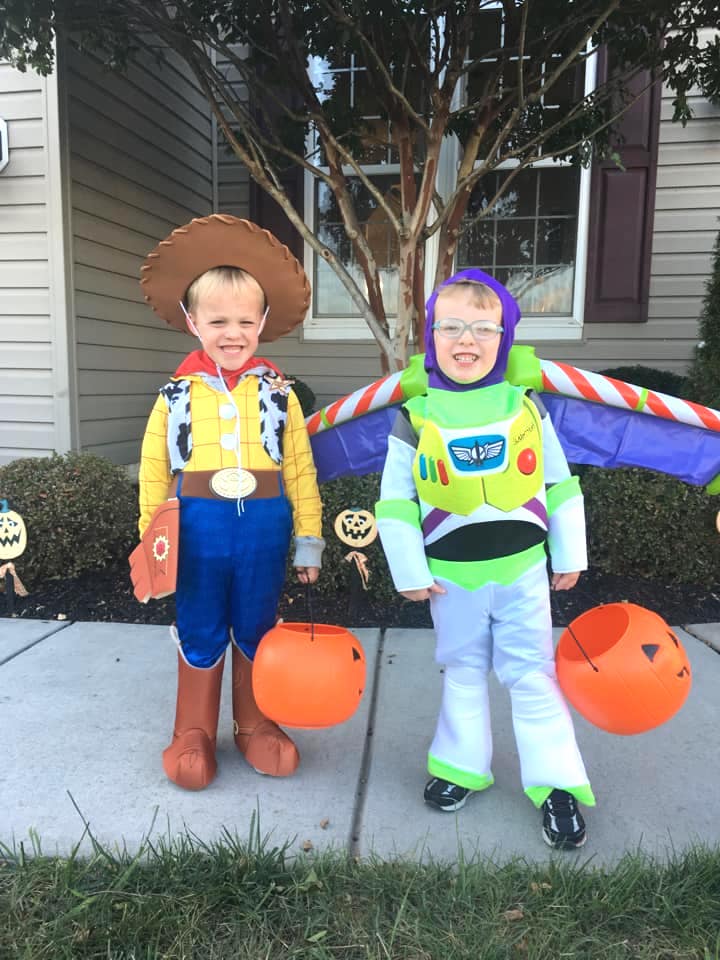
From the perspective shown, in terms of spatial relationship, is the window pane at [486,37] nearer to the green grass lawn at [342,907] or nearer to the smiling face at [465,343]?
the smiling face at [465,343]

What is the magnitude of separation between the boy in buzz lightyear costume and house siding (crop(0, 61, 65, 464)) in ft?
12.2

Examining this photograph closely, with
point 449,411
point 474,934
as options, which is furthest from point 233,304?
Answer: point 474,934

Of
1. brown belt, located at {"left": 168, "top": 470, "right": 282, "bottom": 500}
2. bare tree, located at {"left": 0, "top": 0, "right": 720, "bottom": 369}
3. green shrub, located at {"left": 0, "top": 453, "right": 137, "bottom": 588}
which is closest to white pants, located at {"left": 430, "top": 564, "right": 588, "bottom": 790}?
brown belt, located at {"left": 168, "top": 470, "right": 282, "bottom": 500}

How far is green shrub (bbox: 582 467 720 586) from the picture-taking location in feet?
12.7

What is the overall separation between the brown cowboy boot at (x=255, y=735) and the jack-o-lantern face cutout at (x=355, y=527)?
2.48 ft

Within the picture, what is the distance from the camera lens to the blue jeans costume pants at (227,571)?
Answer: 2139 millimetres

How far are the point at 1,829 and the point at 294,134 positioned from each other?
4.38 m

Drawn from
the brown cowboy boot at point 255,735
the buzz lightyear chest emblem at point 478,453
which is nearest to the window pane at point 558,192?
the buzz lightyear chest emblem at point 478,453

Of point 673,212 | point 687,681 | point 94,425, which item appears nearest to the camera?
point 687,681

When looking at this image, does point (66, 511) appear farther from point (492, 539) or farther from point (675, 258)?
point (675, 258)

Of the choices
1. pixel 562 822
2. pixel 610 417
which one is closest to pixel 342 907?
pixel 562 822

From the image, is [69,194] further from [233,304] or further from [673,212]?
[673,212]

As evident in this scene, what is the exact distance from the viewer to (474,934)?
1.60 m

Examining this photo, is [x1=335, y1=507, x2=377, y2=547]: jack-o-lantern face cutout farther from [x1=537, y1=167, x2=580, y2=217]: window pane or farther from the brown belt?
[x1=537, y1=167, x2=580, y2=217]: window pane
